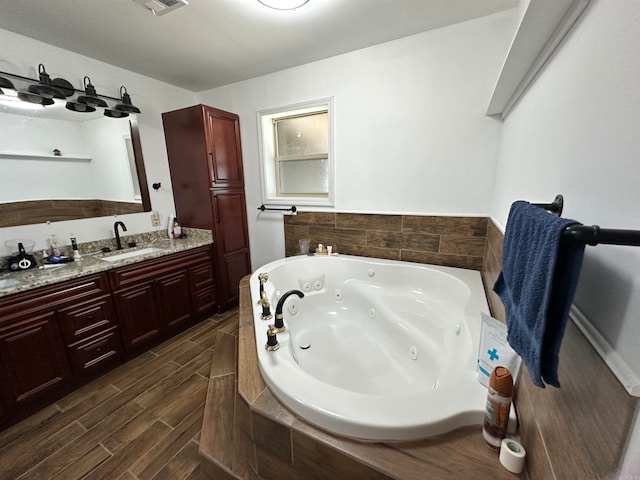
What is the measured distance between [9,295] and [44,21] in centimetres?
186

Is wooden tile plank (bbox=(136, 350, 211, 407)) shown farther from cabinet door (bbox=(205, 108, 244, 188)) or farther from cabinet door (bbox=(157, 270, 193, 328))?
cabinet door (bbox=(205, 108, 244, 188))

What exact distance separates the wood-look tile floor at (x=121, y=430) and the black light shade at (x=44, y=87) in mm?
2219

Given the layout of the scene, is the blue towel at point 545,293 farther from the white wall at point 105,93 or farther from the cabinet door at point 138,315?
the white wall at point 105,93

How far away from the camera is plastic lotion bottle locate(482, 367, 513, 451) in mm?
751

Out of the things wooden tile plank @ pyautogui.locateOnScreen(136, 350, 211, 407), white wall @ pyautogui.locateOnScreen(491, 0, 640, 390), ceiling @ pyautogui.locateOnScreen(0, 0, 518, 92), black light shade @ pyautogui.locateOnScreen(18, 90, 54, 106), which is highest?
ceiling @ pyautogui.locateOnScreen(0, 0, 518, 92)

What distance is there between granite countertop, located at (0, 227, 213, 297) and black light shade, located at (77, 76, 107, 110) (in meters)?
1.23

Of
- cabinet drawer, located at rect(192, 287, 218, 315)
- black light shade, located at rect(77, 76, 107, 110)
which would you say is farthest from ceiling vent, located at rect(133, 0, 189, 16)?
cabinet drawer, located at rect(192, 287, 218, 315)

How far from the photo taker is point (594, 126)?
2.06ft

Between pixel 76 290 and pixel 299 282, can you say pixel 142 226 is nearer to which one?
pixel 76 290

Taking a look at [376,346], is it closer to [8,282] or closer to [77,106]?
[8,282]

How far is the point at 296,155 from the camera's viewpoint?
2.85m

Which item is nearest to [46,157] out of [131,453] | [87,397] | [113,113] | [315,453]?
[113,113]

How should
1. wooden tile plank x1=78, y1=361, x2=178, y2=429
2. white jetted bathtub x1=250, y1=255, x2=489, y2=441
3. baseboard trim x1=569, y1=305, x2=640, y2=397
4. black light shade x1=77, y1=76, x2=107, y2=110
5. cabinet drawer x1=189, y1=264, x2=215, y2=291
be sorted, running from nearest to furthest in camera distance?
baseboard trim x1=569, y1=305, x2=640, y2=397 → white jetted bathtub x1=250, y1=255, x2=489, y2=441 → wooden tile plank x1=78, y1=361, x2=178, y2=429 → black light shade x1=77, y1=76, x2=107, y2=110 → cabinet drawer x1=189, y1=264, x2=215, y2=291

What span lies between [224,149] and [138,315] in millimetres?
1835
